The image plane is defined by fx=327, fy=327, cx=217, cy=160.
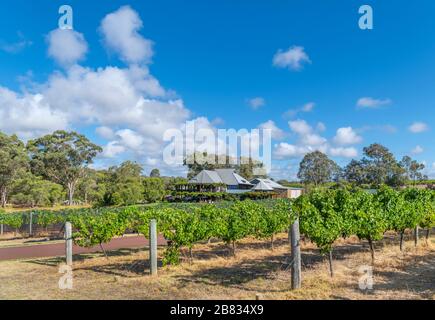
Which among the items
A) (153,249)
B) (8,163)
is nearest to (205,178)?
(8,163)

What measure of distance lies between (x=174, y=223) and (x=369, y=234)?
Result: 6.25 metres

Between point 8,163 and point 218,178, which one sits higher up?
point 8,163

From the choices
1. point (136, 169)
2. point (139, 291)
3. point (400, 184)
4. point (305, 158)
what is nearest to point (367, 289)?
point (139, 291)

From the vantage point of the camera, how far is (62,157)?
184ft

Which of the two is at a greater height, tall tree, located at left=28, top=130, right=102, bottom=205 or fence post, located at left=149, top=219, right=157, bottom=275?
Answer: tall tree, located at left=28, top=130, right=102, bottom=205

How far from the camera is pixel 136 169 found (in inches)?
2894

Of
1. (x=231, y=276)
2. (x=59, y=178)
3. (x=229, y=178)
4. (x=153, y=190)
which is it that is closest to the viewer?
(x=231, y=276)

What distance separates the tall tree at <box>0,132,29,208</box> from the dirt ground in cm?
4111

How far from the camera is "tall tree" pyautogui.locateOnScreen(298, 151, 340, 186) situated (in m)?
91.7

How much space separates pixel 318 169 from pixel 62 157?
6584 centimetres

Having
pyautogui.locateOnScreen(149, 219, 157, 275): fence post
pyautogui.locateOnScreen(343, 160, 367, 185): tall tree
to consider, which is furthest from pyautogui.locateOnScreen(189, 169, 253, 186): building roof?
pyautogui.locateOnScreen(149, 219, 157, 275): fence post

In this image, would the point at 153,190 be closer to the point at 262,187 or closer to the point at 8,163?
the point at 262,187

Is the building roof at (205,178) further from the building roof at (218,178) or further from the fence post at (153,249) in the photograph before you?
the fence post at (153,249)

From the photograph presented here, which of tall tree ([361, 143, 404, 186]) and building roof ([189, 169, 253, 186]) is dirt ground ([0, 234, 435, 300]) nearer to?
building roof ([189, 169, 253, 186])
